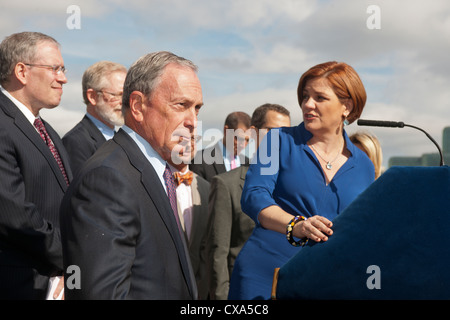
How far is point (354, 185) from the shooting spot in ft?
10.6

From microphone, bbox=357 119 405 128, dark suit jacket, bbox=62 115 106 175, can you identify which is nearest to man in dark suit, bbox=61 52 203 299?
microphone, bbox=357 119 405 128

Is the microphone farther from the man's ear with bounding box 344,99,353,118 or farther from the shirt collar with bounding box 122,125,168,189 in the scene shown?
the shirt collar with bounding box 122,125,168,189

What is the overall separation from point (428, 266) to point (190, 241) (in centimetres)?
307

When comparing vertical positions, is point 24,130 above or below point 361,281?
above

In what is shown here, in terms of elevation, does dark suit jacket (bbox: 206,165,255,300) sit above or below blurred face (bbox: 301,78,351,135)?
below

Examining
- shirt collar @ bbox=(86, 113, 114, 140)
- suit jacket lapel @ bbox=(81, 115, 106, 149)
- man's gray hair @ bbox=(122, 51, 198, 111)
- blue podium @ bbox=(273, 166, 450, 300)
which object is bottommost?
blue podium @ bbox=(273, 166, 450, 300)

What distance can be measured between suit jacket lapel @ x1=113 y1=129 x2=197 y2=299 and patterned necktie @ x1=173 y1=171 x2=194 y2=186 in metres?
2.42

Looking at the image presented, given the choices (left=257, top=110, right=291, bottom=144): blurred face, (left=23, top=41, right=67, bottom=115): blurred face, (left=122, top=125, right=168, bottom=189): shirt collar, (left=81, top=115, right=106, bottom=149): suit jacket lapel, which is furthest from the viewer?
(left=257, top=110, right=291, bottom=144): blurred face

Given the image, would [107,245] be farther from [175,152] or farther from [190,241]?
[190,241]

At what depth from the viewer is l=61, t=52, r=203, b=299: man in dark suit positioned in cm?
193

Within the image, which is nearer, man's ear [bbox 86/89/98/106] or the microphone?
the microphone

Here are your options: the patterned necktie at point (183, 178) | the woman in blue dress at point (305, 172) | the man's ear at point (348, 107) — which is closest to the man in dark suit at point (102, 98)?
the patterned necktie at point (183, 178)

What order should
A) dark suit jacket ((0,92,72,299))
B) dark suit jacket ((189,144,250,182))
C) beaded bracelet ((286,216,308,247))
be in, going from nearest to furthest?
1. beaded bracelet ((286,216,308,247))
2. dark suit jacket ((0,92,72,299))
3. dark suit jacket ((189,144,250,182))
